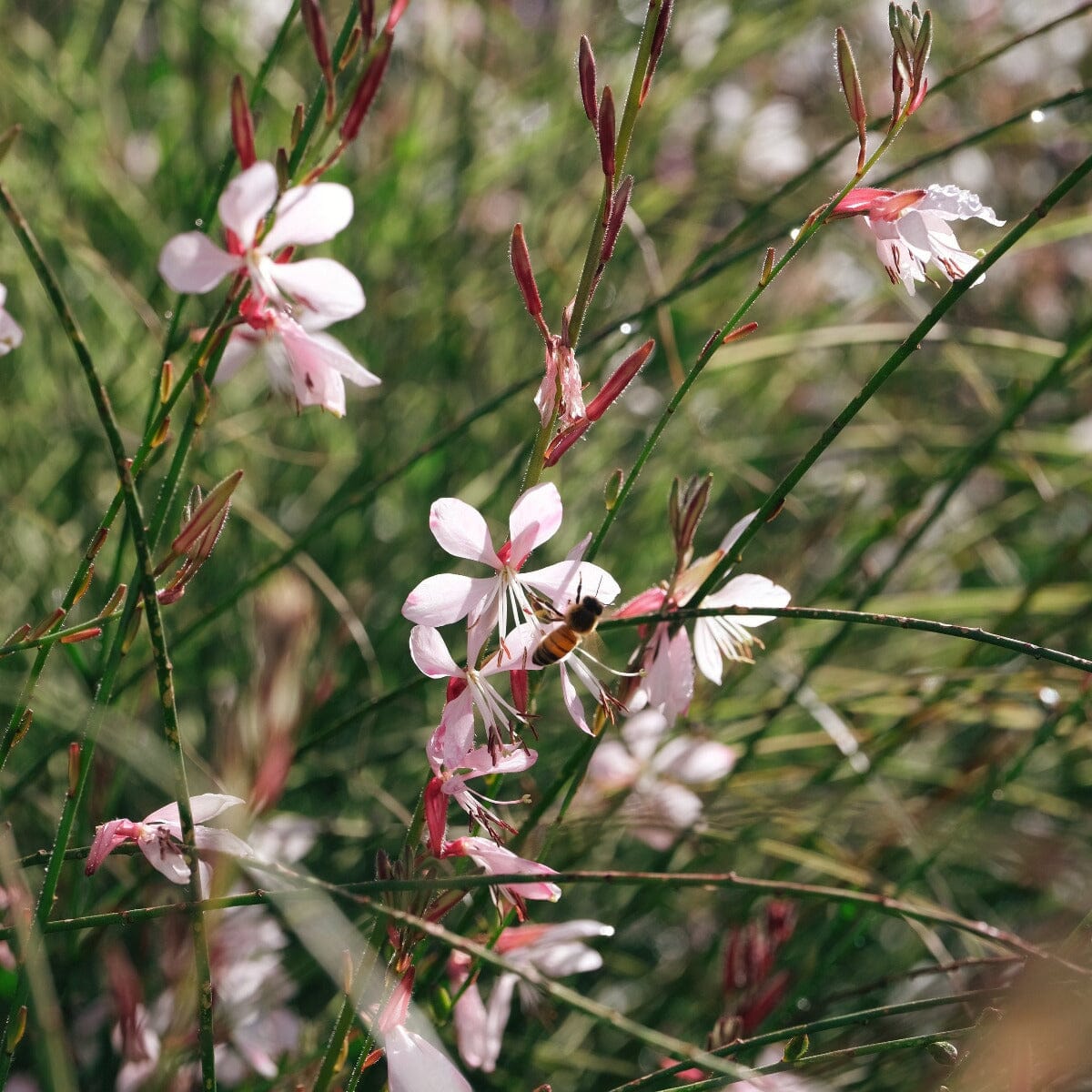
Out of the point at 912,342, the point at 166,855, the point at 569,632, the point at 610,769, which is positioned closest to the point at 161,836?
the point at 166,855

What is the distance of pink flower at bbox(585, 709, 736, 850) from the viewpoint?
100cm

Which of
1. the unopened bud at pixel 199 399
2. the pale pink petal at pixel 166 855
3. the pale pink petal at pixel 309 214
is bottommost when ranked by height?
the pale pink petal at pixel 166 855

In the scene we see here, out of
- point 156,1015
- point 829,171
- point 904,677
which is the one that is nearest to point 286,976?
point 156,1015

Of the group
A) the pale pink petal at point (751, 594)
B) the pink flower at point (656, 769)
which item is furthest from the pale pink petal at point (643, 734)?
the pale pink petal at point (751, 594)

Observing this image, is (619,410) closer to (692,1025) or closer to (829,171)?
(829,171)

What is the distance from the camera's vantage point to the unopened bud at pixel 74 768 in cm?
53

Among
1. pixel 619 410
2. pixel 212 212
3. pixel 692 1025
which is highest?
pixel 212 212

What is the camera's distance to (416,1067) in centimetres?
53

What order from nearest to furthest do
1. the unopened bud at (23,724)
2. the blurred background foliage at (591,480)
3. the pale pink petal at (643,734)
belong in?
the unopened bud at (23,724) → the blurred background foliage at (591,480) → the pale pink petal at (643,734)

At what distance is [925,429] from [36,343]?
3.87ft

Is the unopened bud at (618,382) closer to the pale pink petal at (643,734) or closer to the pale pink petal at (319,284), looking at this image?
the pale pink petal at (319,284)

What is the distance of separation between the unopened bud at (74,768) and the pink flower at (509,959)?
0.77 feet

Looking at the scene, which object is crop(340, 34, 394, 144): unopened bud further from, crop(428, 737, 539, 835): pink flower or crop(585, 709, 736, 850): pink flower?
crop(585, 709, 736, 850): pink flower

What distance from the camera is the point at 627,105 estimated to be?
54 cm
